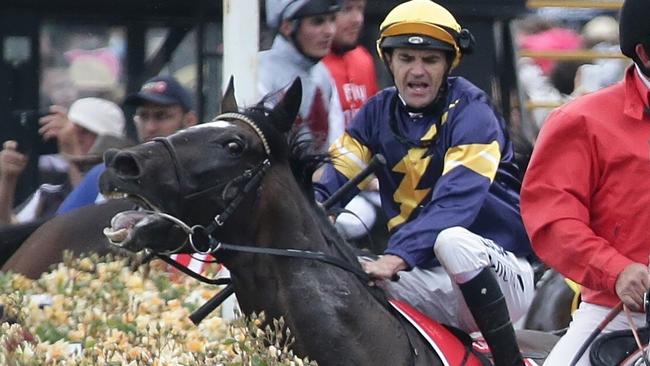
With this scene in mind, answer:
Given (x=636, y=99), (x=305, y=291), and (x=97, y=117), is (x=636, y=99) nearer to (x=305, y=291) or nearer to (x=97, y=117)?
(x=305, y=291)

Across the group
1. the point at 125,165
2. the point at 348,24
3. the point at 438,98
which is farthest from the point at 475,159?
the point at 348,24

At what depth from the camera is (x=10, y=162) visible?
27.5 feet

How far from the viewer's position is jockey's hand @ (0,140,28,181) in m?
8.30

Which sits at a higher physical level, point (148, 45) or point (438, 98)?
point (438, 98)

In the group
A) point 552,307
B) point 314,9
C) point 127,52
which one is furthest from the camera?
point 127,52

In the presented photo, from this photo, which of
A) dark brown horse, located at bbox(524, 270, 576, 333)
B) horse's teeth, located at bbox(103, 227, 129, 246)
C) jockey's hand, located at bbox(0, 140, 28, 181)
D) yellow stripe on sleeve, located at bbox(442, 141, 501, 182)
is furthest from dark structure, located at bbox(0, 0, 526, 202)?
horse's teeth, located at bbox(103, 227, 129, 246)

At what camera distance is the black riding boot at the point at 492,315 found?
19.0ft

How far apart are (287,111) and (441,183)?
0.66m

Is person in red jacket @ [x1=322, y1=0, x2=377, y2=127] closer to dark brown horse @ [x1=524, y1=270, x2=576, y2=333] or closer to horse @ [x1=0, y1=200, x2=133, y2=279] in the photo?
dark brown horse @ [x1=524, y1=270, x2=576, y2=333]

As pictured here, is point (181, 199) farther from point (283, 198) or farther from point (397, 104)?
point (397, 104)

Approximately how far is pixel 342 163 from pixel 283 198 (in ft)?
2.52

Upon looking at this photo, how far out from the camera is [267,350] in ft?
14.6

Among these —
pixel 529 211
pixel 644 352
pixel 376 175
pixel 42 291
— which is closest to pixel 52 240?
pixel 42 291

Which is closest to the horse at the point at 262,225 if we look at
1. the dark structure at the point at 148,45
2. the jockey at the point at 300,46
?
the jockey at the point at 300,46
